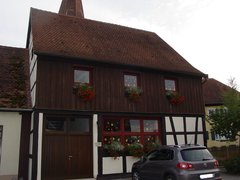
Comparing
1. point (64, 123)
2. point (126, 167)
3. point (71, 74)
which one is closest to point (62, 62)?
point (71, 74)

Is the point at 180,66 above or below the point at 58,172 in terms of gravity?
above

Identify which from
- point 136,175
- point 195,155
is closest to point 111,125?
point 136,175

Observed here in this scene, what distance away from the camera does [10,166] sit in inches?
523

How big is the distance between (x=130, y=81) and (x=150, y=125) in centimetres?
271

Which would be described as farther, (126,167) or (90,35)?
(90,35)

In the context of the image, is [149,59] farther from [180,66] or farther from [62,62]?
[62,62]

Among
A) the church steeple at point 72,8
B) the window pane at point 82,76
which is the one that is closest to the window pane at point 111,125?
the window pane at point 82,76

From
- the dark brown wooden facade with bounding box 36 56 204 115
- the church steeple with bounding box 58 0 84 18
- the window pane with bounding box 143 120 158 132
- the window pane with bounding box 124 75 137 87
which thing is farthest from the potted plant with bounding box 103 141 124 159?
the church steeple with bounding box 58 0 84 18

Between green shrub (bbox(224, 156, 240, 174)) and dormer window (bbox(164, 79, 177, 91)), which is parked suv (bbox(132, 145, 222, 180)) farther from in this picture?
dormer window (bbox(164, 79, 177, 91))

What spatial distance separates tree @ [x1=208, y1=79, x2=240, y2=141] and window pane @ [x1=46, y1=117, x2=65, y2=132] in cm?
785

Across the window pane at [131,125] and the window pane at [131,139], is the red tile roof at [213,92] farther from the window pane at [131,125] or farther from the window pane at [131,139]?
the window pane at [131,139]

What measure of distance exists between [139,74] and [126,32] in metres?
4.65

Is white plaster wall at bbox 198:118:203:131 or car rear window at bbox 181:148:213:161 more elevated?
white plaster wall at bbox 198:118:203:131

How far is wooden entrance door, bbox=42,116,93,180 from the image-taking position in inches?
506
